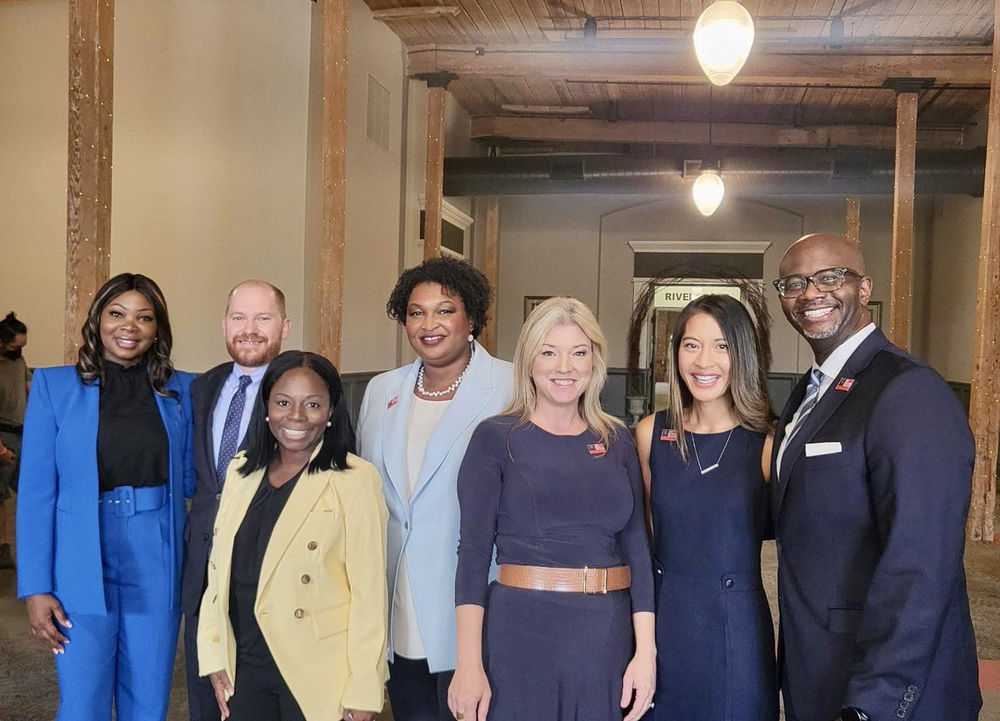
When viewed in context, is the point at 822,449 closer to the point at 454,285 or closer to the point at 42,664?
the point at 454,285

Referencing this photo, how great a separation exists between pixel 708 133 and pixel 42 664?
10.1 m

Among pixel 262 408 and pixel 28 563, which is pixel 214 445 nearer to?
pixel 262 408

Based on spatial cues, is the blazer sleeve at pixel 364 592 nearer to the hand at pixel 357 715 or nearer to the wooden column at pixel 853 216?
the hand at pixel 357 715

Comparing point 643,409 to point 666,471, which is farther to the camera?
point 643,409

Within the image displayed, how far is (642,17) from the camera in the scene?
799cm

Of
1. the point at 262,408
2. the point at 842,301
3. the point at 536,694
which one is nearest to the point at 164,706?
the point at 262,408

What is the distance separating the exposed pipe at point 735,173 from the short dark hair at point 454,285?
8.79 metres

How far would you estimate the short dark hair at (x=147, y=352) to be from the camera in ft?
7.82

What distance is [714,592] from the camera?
2.03 m

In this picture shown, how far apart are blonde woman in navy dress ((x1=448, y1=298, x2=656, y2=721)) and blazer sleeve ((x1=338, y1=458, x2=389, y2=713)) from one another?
191 millimetres

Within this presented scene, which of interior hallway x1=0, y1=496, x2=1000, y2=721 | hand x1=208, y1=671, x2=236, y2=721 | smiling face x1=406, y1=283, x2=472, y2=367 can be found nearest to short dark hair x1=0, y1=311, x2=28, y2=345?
interior hallway x1=0, y1=496, x2=1000, y2=721

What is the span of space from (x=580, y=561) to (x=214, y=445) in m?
1.11

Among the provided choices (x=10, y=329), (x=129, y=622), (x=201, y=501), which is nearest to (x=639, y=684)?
(x=201, y=501)

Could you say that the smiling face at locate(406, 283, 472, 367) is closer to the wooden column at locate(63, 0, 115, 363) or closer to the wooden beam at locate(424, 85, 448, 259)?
the wooden column at locate(63, 0, 115, 363)
